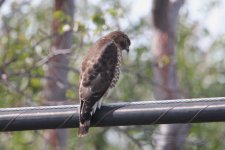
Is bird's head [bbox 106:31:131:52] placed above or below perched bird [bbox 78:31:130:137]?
below

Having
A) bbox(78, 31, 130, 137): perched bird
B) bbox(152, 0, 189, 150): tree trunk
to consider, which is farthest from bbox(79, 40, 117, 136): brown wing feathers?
bbox(152, 0, 189, 150): tree trunk

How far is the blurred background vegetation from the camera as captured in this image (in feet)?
36.9

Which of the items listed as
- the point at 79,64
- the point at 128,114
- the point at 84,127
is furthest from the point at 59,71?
the point at 128,114

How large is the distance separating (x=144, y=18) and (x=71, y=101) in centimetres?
501

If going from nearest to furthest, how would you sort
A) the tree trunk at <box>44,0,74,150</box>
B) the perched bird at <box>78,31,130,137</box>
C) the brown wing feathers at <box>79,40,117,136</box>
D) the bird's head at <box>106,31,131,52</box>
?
the perched bird at <box>78,31,130,137</box> < the brown wing feathers at <box>79,40,117,136</box> < the bird's head at <box>106,31,131,52</box> < the tree trunk at <box>44,0,74,150</box>

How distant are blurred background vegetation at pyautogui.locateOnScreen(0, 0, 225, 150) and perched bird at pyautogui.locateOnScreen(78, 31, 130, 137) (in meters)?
2.33

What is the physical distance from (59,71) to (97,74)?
4617mm

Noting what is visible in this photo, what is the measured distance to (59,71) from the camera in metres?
12.1

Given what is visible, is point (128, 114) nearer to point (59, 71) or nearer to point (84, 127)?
point (84, 127)

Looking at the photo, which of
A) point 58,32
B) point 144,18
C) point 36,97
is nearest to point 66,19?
point 58,32

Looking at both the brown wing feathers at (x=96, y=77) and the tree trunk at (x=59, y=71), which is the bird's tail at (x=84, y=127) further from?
the tree trunk at (x=59, y=71)

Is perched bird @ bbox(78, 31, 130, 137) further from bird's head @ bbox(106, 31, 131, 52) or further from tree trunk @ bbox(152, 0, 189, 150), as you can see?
tree trunk @ bbox(152, 0, 189, 150)

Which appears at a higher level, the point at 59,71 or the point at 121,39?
the point at 121,39

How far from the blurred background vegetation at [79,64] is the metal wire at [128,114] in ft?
14.6
